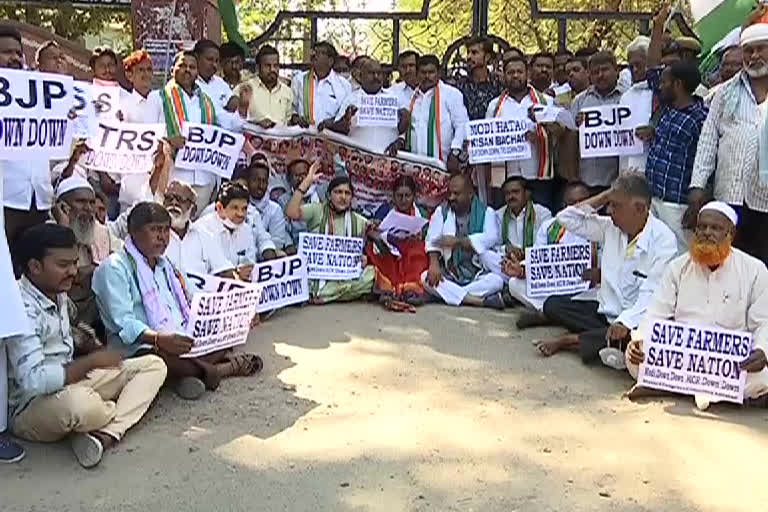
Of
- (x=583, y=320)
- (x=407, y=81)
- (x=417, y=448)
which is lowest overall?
(x=417, y=448)

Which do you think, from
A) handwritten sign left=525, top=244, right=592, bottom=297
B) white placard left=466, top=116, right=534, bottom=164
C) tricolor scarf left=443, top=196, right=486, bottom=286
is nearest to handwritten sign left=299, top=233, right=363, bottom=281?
tricolor scarf left=443, top=196, right=486, bottom=286

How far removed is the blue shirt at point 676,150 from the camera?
6141mm

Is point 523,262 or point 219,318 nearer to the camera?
point 219,318

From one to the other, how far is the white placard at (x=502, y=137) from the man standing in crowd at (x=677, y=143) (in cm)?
147

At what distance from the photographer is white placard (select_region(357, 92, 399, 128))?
786 centimetres

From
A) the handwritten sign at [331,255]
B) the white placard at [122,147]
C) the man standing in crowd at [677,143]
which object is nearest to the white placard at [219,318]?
the white placard at [122,147]

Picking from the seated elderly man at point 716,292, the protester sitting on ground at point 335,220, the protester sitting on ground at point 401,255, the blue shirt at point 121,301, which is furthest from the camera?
the protester sitting on ground at point 401,255

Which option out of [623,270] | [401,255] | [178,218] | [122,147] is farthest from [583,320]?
[122,147]

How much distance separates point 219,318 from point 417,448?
1.47 metres

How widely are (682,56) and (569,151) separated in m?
1.26

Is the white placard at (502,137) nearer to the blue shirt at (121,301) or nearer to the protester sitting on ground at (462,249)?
the protester sitting on ground at (462,249)

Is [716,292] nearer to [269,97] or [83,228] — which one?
[83,228]

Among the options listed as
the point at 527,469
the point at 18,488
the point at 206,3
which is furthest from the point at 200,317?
the point at 206,3

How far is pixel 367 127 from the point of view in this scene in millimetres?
8062
